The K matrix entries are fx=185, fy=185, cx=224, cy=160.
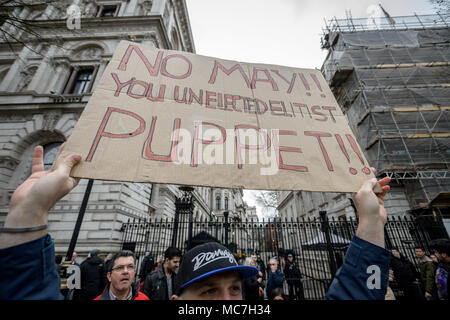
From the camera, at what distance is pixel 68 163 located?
4.31 ft

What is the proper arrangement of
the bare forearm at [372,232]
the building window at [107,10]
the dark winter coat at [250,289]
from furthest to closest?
the building window at [107,10] → the dark winter coat at [250,289] → the bare forearm at [372,232]

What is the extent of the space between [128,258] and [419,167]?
50.0ft

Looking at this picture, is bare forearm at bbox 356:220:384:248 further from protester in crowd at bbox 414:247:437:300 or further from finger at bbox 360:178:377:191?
protester in crowd at bbox 414:247:437:300

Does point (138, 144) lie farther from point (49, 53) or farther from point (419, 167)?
point (49, 53)

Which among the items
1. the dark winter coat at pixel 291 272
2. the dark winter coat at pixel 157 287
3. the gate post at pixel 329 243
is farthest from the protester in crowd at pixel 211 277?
the gate post at pixel 329 243

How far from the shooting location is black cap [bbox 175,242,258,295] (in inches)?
56.9

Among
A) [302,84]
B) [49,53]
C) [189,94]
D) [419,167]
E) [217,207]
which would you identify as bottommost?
[189,94]

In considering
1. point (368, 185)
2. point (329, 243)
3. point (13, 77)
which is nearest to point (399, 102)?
point (329, 243)

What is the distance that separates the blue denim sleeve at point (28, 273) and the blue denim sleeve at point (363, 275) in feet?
4.71

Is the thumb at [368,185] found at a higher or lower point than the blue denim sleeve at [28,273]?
higher

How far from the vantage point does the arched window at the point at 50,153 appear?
34.7 feet

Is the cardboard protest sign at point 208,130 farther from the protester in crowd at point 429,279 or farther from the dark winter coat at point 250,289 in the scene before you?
the protester in crowd at point 429,279
